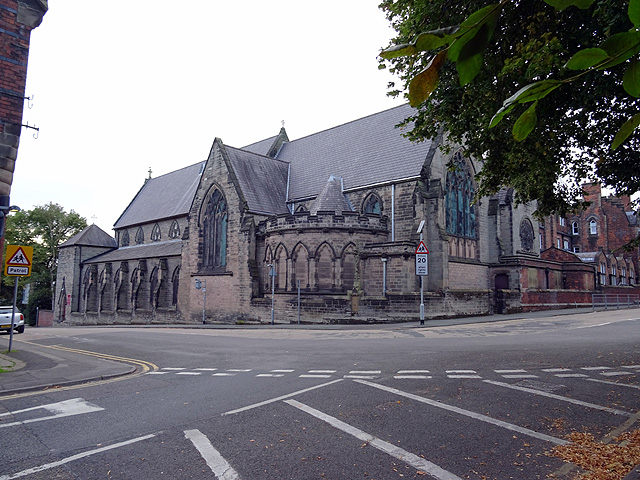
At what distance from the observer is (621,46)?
1809mm

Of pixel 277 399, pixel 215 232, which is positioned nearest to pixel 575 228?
pixel 215 232

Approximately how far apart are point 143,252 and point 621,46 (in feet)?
147

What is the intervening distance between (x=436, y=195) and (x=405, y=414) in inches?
859

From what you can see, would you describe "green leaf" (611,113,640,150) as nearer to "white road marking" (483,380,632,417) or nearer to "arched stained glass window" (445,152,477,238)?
"white road marking" (483,380,632,417)

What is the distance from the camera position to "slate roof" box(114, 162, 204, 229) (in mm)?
43969

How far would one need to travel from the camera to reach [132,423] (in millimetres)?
5758

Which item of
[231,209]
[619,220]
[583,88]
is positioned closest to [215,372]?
[583,88]

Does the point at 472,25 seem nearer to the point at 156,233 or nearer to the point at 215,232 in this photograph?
the point at 215,232

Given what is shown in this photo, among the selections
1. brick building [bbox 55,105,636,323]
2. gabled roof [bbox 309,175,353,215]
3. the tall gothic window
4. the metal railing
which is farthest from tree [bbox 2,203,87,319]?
the metal railing

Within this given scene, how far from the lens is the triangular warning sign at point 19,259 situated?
1238cm

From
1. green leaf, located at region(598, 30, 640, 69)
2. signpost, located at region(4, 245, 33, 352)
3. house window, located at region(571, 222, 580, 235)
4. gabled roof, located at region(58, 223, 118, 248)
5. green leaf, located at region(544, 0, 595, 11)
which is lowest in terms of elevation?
signpost, located at region(4, 245, 33, 352)

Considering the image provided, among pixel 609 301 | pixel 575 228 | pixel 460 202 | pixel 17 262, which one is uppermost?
pixel 575 228

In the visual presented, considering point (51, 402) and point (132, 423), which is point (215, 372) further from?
point (132, 423)

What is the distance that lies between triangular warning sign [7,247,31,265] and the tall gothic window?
1986 centimetres
